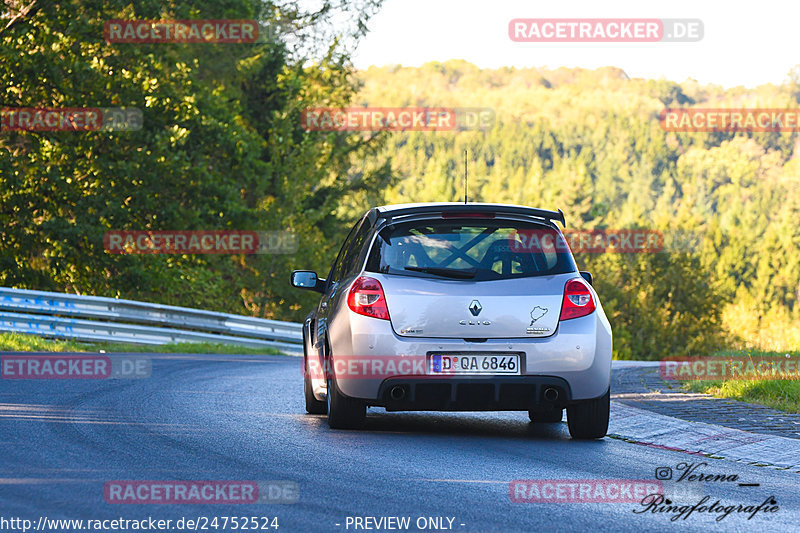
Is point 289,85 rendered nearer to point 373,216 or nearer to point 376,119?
point 376,119

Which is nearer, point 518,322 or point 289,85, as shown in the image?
point 518,322

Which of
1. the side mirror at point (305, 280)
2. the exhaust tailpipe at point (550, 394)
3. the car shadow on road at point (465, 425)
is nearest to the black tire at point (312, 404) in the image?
the car shadow on road at point (465, 425)

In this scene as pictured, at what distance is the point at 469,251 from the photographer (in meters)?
8.75

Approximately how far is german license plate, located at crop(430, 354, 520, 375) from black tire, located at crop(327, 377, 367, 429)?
78cm

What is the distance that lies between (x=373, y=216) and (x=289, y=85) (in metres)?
37.1

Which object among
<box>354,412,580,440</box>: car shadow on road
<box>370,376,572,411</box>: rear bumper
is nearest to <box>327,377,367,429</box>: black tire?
<box>354,412,580,440</box>: car shadow on road

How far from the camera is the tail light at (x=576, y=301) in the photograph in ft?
28.0

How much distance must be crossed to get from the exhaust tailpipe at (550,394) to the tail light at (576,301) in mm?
538

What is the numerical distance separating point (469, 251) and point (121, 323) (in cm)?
1480

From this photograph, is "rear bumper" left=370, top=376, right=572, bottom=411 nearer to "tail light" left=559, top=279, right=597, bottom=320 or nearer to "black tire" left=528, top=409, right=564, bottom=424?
"tail light" left=559, top=279, right=597, bottom=320

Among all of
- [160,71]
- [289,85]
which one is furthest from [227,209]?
[289,85]

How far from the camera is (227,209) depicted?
105 ft

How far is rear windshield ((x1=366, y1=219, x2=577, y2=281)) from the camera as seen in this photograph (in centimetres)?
862

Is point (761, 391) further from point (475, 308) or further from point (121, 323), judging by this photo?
point (121, 323)
